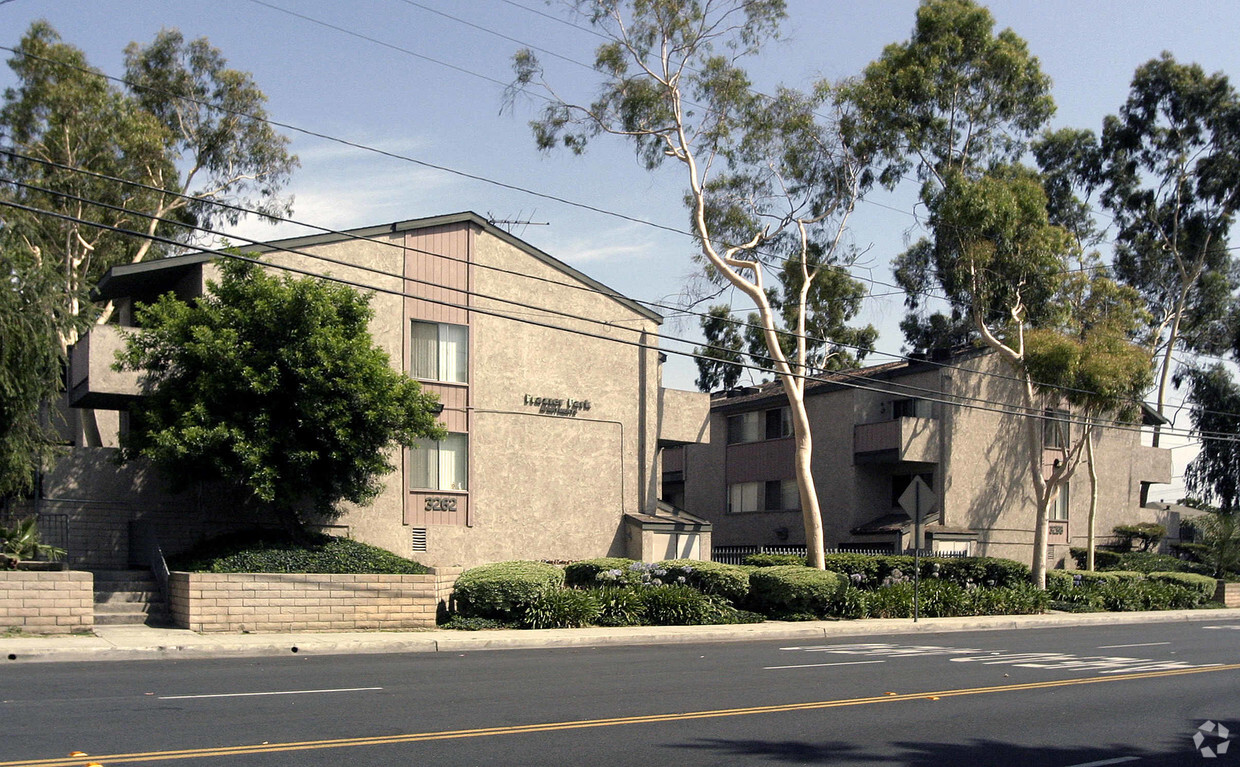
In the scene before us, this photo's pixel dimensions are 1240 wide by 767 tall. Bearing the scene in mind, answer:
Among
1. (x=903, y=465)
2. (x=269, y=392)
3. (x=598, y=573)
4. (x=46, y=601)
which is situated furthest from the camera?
(x=903, y=465)

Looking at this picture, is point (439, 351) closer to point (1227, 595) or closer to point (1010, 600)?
point (1010, 600)

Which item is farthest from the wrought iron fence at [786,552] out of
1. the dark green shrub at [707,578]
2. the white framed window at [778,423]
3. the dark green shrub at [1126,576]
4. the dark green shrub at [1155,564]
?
the dark green shrub at [707,578]

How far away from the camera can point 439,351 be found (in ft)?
89.1

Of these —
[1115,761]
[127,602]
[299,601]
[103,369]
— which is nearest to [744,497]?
[299,601]

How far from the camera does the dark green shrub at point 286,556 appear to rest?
2050cm

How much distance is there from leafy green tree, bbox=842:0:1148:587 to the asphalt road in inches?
610

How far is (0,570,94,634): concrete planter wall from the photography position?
17.3 metres

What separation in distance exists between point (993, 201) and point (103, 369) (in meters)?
23.4

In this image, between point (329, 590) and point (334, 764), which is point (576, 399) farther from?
point (334, 764)

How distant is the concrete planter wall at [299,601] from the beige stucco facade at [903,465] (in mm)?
20980

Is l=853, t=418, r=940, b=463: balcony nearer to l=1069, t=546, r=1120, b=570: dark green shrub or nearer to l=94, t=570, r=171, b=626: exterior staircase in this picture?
l=1069, t=546, r=1120, b=570: dark green shrub

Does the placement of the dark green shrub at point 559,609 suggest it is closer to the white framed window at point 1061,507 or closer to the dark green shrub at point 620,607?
the dark green shrub at point 620,607

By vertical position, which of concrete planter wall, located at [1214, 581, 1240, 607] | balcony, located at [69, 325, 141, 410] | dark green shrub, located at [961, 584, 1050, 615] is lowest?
concrete planter wall, located at [1214, 581, 1240, 607]

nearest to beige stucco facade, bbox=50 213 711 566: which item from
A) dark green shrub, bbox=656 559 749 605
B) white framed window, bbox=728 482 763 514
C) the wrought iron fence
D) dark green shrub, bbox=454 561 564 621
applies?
dark green shrub, bbox=656 559 749 605
